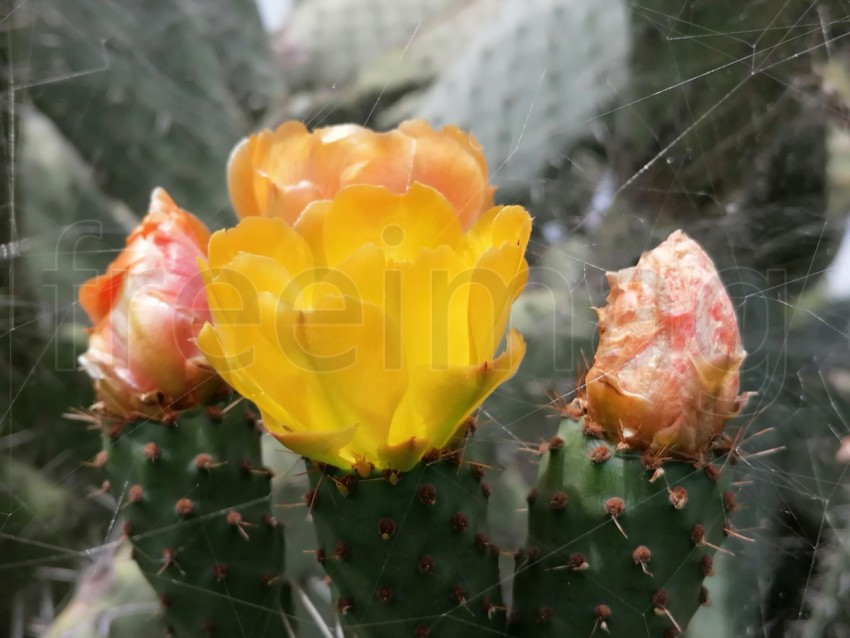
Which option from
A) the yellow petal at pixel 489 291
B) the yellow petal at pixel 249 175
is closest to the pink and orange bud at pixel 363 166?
the yellow petal at pixel 249 175

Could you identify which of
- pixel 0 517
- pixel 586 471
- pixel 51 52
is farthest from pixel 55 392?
pixel 586 471

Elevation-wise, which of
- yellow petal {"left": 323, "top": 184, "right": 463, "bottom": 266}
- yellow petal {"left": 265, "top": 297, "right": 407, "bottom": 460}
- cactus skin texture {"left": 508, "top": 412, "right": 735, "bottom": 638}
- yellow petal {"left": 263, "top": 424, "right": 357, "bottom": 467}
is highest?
yellow petal {"left": 323, "top": 184, "right": 463, "bottom": 266}

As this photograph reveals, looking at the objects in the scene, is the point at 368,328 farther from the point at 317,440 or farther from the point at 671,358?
the point at 671,358

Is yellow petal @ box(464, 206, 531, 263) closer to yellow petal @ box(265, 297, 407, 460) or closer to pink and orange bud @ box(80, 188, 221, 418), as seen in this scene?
yellow petal @ box(265, 297, 407, 460)

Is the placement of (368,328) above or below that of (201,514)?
above

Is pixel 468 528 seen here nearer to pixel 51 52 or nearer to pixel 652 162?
pixel 652 162

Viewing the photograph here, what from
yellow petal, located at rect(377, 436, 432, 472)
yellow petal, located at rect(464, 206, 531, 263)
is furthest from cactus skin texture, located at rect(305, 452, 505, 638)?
yellow petal, located at rect(464, 206, 531, 263)

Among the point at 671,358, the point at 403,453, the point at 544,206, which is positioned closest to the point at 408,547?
the point at 403,453
